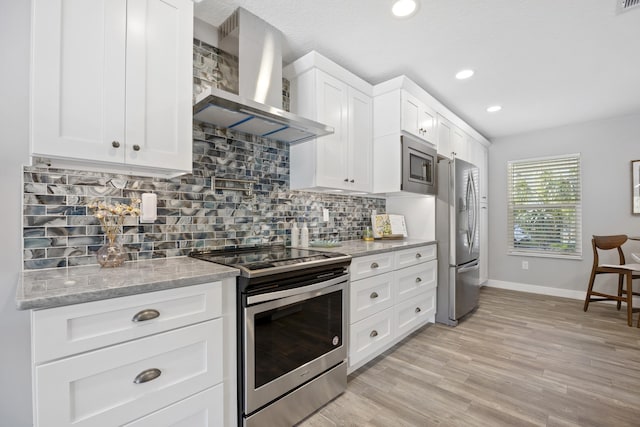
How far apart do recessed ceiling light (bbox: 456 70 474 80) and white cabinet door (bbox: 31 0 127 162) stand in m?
2.64

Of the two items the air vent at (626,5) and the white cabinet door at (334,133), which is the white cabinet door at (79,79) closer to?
the white cabinet door at (334,133)

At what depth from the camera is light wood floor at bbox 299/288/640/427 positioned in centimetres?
167

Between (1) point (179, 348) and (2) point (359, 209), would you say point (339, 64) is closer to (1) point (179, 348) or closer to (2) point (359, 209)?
(2) point (359, 209)

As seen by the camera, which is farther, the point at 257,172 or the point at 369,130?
the point at 369,130

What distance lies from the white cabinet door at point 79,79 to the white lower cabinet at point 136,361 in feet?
2.33

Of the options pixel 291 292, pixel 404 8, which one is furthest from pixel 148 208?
pixel 404 8

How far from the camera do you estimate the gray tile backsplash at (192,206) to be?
4.41ft

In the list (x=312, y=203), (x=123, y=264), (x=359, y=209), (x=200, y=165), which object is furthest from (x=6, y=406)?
(x=359, y=209)

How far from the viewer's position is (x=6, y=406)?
1237mm

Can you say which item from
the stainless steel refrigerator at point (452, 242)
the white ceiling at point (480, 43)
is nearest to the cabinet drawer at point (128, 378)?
the white ceiling at point (480, 43)

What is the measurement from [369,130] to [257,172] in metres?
1.26

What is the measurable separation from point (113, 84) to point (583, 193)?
5.49 m

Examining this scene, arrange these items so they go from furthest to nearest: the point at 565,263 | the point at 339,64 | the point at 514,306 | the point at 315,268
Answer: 1. the point at 565,263
2. the point at 514,306
3. the point at 339,64
4. the point at 315,268

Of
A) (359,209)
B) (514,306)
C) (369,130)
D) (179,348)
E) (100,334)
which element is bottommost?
(514,306)
